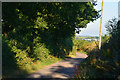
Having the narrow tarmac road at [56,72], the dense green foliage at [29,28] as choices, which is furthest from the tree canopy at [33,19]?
the narrow tarmac road at [56,72]

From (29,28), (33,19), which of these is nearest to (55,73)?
(29,28)

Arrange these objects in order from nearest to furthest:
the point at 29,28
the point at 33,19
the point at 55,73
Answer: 1. the point at 55,73
2. the point at 29,28
3. the point at 33,19

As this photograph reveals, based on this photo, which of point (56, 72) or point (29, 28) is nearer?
point (56, 72)

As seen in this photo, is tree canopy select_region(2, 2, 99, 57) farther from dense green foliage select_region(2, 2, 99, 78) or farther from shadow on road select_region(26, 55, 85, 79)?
shadow on road select_region(26, 55, 85, 79)

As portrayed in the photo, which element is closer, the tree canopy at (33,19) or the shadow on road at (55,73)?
the shadow on road at (55,73)

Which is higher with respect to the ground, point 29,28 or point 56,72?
point 29,28

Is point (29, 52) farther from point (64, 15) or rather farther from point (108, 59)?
point (108, 59)

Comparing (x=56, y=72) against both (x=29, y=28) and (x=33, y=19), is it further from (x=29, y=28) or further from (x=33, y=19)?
(x=33, y=19)

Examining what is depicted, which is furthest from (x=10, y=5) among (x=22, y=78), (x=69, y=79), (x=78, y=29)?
(x=78, y=29)

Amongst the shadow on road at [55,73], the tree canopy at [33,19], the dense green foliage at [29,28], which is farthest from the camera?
the tree canopy at [33,19]

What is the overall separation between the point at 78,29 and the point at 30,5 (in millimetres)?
10018

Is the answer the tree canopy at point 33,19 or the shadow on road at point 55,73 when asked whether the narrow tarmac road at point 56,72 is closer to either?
the shadow on road at point 55,73

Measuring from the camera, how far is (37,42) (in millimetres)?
13922

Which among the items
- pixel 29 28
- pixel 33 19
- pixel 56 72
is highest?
pixel 33 19
